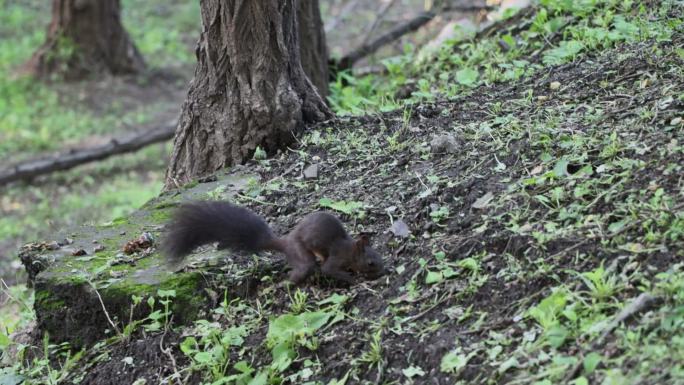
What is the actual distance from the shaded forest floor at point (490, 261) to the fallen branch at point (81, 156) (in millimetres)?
5793

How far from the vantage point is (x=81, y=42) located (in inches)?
504

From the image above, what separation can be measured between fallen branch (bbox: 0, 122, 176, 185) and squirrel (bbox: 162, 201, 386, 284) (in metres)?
6.65

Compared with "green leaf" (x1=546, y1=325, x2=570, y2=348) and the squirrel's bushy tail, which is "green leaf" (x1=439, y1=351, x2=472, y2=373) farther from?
the squirrel's bushy tail

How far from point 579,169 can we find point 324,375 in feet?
4.91

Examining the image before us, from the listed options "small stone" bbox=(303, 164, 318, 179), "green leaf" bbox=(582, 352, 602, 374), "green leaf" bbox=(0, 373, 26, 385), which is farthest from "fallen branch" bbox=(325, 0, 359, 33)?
"green leaf" bbox=(582, 352, 602, 374)

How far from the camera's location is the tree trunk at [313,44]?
23.9ft

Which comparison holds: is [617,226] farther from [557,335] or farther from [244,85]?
[244,85]

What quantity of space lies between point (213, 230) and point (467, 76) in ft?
9.08

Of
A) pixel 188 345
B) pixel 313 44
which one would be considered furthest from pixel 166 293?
pixel 313 44

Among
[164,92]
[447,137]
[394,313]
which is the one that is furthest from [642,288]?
[164,92]

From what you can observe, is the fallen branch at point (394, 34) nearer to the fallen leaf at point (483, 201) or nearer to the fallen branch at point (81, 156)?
the fallen branch at point (81, 156)

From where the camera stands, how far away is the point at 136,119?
11758 millimetres

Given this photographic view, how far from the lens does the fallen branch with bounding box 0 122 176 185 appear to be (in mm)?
10094

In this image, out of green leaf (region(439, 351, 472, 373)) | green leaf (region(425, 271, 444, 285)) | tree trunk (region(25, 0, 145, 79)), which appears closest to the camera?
green leaf (region(439, 351, 472, 373))
